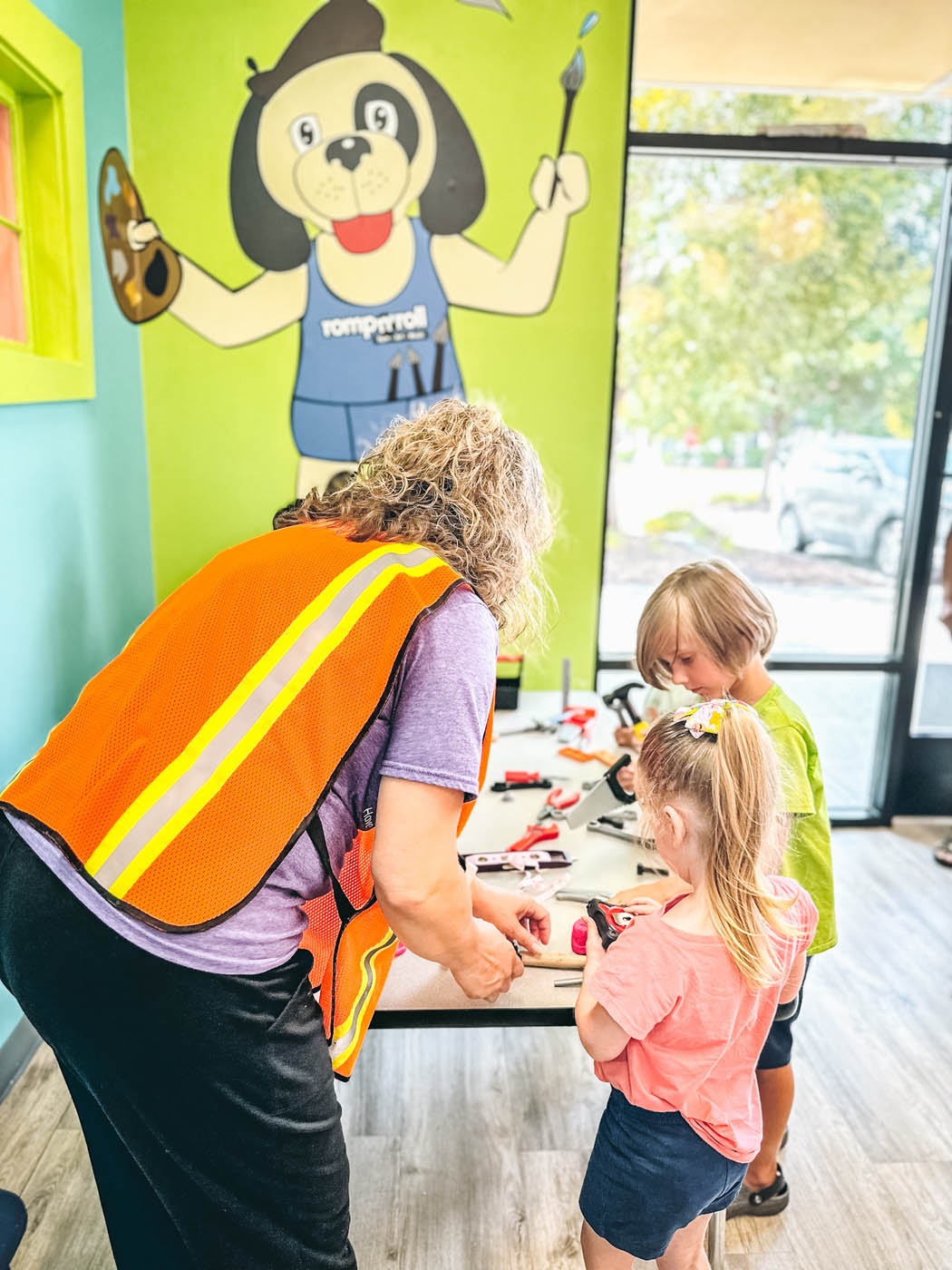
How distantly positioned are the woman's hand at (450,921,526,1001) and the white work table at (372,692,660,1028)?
56 mm

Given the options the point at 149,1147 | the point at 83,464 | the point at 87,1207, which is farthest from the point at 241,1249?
the point at 83,464

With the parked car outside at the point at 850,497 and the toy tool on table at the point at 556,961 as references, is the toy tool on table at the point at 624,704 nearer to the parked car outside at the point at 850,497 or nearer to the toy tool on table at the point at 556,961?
the toy tool on table at the point at 556,961

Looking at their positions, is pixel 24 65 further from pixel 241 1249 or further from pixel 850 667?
pixel 850 667

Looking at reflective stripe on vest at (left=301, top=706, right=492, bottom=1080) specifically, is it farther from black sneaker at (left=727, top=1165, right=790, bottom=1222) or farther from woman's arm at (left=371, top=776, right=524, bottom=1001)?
black sneaker at (left=727, top=1165, right=790, bottom=1222)

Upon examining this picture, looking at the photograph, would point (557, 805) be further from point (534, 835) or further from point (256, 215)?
point (256, 215)

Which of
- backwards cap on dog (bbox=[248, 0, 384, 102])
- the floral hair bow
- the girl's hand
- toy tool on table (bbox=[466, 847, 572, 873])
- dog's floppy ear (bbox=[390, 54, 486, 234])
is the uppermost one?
backwards cap on dog (bbox=[248, 0, 384, 102])

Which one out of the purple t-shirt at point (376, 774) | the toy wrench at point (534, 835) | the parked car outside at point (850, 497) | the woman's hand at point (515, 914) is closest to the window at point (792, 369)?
the parked car outside at point (850, 497)

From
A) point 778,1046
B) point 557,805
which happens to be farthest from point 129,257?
point 778,1046

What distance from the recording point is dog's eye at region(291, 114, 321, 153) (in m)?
2.80

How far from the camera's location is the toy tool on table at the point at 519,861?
1676mm

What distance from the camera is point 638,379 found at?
3242mm

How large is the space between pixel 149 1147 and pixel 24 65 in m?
2.07

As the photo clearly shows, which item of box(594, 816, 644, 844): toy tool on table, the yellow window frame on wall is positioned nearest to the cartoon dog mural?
the yellow window frame on wall

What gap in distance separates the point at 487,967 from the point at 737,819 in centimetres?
37
